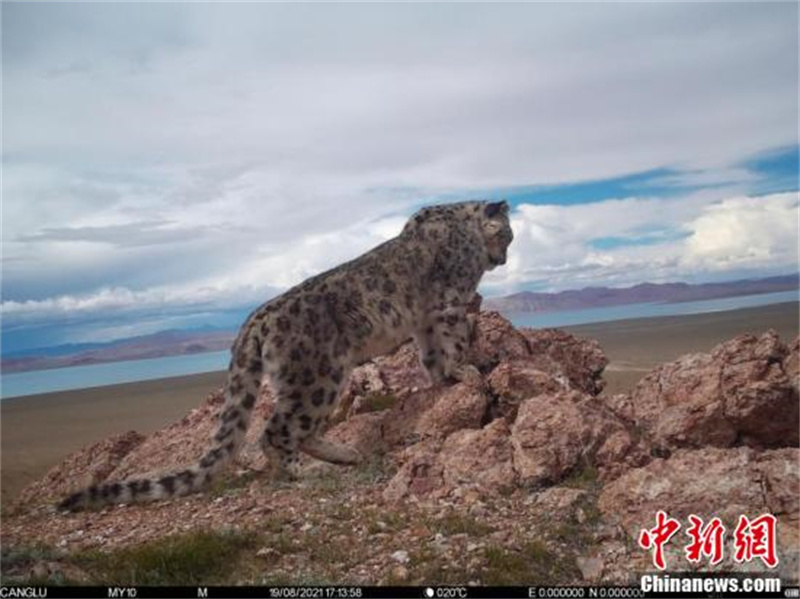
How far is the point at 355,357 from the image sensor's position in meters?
10.5

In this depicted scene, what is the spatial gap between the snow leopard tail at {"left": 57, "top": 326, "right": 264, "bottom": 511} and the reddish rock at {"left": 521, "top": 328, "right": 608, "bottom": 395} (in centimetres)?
524

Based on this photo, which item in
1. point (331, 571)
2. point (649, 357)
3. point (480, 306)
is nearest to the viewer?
point (331, 571)

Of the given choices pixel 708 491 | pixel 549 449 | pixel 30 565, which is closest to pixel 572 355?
pixel 549 449

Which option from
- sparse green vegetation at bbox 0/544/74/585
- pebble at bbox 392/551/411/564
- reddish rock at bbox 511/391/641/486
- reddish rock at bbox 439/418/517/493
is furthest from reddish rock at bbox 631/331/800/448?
sparse green vegetation at bbox 0/544/74/585

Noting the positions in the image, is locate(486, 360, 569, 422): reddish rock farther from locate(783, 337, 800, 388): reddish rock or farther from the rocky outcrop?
locate(783, 337, 800, 388): reddish rock

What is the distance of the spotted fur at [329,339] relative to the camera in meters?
9.71

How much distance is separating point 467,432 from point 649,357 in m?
30.0

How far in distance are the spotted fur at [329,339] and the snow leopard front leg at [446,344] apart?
0.05ft

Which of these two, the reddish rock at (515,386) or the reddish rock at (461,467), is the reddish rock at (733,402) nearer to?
the reddish rock at (515,386)

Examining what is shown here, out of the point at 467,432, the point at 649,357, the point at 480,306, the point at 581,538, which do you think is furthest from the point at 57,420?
the point at 581,538

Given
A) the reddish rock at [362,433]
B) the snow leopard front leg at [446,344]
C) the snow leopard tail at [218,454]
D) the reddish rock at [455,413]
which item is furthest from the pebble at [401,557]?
the snow leopard front leg at [446,344]

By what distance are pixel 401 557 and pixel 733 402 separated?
5.11 meters

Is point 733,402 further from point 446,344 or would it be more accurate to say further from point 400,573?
point 400,573

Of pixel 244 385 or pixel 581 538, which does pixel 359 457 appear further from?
pixel 581 538
